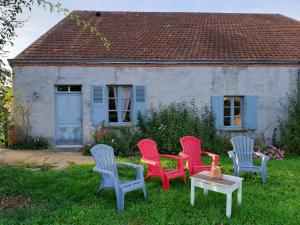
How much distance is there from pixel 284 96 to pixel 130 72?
5.93 m

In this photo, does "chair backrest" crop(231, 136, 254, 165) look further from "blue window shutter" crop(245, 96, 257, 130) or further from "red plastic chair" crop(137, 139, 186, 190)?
"blue window shutter" crop(245, 96, 257, 130)

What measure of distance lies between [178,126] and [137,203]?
18.4 ft

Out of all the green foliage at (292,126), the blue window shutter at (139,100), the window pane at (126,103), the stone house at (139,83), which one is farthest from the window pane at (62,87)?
the green foliage at (292,126)

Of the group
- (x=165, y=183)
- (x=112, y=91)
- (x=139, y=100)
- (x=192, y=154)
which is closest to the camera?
(x=165, y=183)

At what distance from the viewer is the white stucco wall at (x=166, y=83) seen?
457 inches

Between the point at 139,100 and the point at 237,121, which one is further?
the point at 237,121

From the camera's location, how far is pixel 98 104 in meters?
Answer: 11.7

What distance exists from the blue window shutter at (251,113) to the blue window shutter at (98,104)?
5.40 meters

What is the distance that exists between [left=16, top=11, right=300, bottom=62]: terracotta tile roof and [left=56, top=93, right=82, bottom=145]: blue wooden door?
1517mm

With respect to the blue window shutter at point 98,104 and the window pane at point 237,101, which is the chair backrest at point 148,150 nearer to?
the blue window shutter at point 98,104

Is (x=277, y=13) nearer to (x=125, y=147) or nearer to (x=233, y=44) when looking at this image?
(x=233, y=44)

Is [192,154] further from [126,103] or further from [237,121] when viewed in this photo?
[237,121]

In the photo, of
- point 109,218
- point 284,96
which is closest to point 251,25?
point 284,96

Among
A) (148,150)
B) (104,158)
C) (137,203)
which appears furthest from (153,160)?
(137,203)
